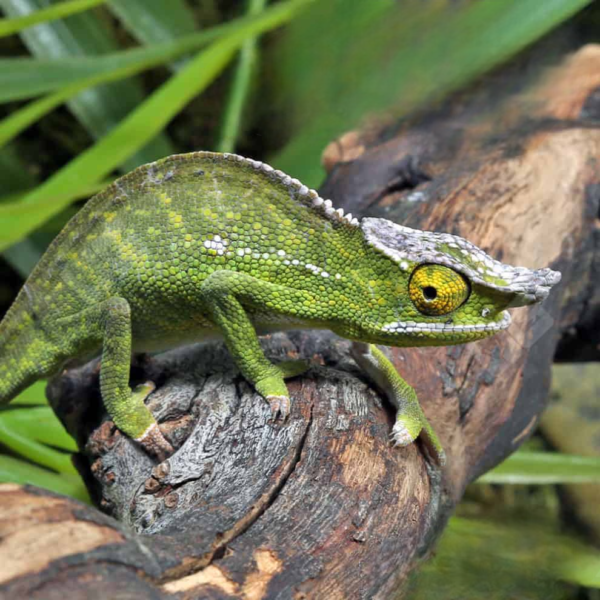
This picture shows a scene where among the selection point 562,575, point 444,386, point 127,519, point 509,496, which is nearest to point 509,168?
point 444,386

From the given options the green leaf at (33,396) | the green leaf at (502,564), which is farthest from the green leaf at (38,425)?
the green leaf at (502,564)

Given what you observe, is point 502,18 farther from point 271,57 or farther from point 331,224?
point 331,224

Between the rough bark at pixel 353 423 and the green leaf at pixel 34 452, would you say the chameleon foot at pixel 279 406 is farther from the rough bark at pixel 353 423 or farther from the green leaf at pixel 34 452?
the green leaf at pixel 34 452

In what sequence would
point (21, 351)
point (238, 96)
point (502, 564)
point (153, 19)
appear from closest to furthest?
point (502, 564)
point (21, 351)
point (238, 96)
point (153, 19)

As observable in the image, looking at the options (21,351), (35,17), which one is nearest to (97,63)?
(35,17)

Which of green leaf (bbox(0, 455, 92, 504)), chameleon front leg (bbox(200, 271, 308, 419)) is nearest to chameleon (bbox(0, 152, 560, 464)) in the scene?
chameleon front leg (bbox(200, 271, 308, 419))

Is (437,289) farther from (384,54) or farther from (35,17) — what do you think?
(35,17)
